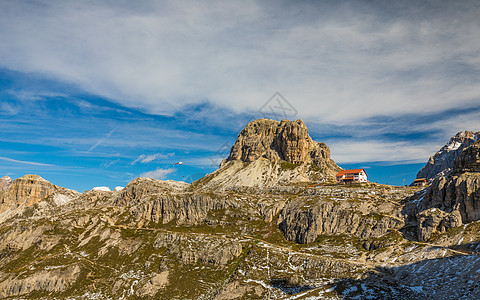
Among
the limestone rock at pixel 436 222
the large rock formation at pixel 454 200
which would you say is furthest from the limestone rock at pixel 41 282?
the large rock formation at pixel 454 200

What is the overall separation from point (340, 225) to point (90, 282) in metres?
162

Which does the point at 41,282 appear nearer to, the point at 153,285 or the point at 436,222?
the point at 153,285

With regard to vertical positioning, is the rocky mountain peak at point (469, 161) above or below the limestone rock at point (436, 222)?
above

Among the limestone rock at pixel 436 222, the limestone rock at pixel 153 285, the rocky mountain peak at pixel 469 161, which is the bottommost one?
the limestone rock at pixel 153 285

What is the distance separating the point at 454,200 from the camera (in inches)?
6398

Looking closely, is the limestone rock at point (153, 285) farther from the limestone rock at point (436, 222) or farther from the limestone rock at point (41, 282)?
the limestone rock at point (436, 222)

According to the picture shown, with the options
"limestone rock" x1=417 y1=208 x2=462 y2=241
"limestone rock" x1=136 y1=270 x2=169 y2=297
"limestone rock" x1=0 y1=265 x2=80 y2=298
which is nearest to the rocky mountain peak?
"limestone rock" x1=417 y1=208 x2=462 y2=241

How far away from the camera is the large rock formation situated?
6009 inches

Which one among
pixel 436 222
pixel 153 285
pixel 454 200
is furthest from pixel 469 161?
pixel 153 285

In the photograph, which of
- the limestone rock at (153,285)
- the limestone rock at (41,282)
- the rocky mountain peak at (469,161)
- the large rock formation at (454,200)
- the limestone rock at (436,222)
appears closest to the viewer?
the limestone rock at (436,222)

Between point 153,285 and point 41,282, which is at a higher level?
point 41,282

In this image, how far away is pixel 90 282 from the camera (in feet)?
608

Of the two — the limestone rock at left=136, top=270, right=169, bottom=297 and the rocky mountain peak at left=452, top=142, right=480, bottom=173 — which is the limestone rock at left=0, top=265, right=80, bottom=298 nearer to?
the limestone rock at left=136, top=270, right=169, bottom=297

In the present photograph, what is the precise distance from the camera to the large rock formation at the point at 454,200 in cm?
15262
